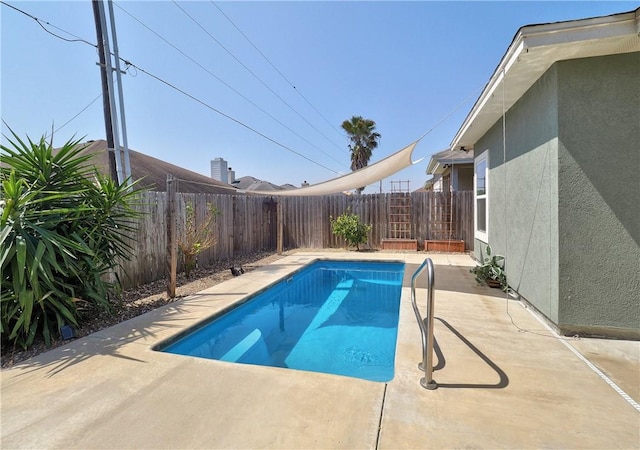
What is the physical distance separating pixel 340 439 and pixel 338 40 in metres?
11.9

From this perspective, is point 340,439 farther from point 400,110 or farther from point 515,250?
point 400,110

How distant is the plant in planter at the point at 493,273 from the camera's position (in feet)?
19.1

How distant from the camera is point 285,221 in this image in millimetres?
13016

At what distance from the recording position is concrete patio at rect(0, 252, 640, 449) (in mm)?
2053

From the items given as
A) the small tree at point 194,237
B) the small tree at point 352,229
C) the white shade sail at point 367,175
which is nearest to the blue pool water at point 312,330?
the small tree at point 194,237

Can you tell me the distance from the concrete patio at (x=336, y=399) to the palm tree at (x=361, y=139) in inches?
780

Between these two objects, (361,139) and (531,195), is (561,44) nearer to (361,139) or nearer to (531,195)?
(531,195)

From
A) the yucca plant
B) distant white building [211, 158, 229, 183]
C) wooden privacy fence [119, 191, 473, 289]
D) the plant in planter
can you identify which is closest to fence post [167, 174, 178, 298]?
the yucca plant

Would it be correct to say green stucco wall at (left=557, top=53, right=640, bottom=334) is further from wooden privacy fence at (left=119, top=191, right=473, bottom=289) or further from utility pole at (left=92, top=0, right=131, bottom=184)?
utility pole at (left=92, top=0, right=131, bottom=184)

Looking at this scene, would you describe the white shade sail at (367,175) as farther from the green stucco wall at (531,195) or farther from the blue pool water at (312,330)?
the blue pool water at (312,330)

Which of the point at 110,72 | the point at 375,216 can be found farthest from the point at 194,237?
the point at 375,216

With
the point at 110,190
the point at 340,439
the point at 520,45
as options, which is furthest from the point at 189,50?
the point at 340,439

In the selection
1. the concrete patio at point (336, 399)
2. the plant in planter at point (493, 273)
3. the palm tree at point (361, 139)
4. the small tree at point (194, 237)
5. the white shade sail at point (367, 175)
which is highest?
the palm tree at point (361, 139)

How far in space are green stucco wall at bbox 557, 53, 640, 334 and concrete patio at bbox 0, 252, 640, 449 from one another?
0.41m
